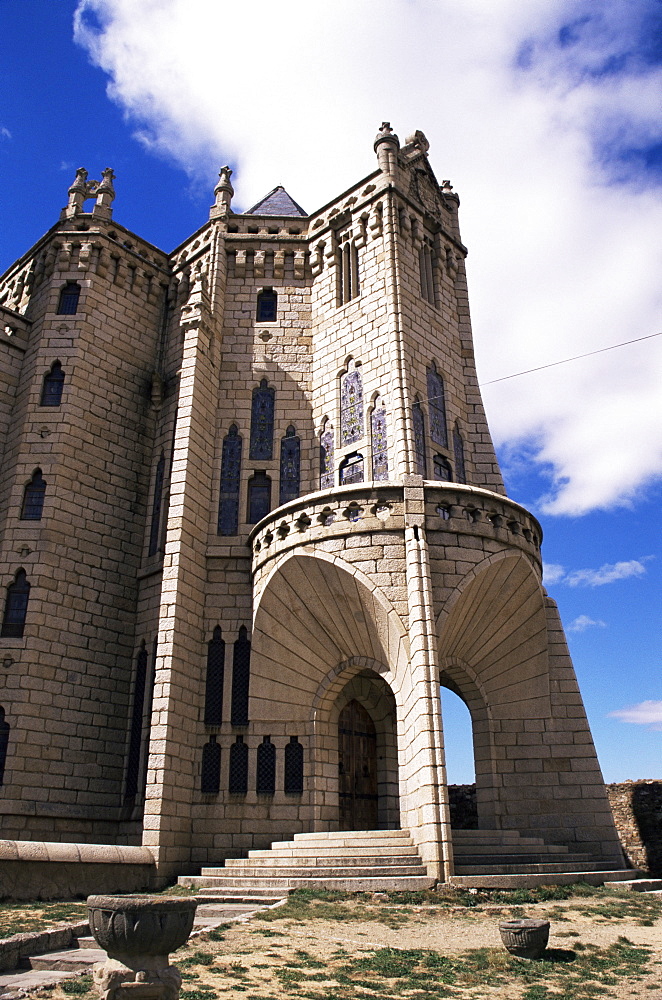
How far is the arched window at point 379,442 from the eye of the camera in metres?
17.6

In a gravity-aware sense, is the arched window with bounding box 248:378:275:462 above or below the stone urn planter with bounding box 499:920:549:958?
above

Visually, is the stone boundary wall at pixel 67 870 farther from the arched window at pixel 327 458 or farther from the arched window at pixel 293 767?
the arched window at pixel 327 458

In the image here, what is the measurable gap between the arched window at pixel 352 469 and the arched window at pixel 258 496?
79.9 inches

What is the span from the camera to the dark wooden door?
53.0ft

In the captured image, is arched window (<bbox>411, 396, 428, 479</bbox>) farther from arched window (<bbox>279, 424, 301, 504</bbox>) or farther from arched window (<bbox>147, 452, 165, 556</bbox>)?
arched window (<bbox>147, 452, 165, 556</bbox>)

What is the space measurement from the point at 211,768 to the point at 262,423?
8557 millimetres

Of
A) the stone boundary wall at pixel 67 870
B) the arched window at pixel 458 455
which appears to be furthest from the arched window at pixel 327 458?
the stone boundary wall at pixel 67 870

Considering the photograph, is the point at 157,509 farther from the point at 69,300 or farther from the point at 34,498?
the point at 69,300

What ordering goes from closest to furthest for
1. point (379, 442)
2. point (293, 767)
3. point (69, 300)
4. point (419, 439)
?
point (293, 767)
point (379, 442)
point (419, 439)
point (69, 300)

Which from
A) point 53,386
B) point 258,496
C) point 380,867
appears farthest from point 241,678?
point 53,386

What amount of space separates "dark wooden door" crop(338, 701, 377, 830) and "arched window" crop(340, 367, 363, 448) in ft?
20.4

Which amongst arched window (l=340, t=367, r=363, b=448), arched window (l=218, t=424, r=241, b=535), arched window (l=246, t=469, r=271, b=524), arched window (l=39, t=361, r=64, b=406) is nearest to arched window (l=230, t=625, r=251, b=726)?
arched window (l=218, t=424, r=241, b=535)

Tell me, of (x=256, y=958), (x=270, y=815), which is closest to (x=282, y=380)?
(x=270, y=815)

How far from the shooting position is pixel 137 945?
5.55 metres
